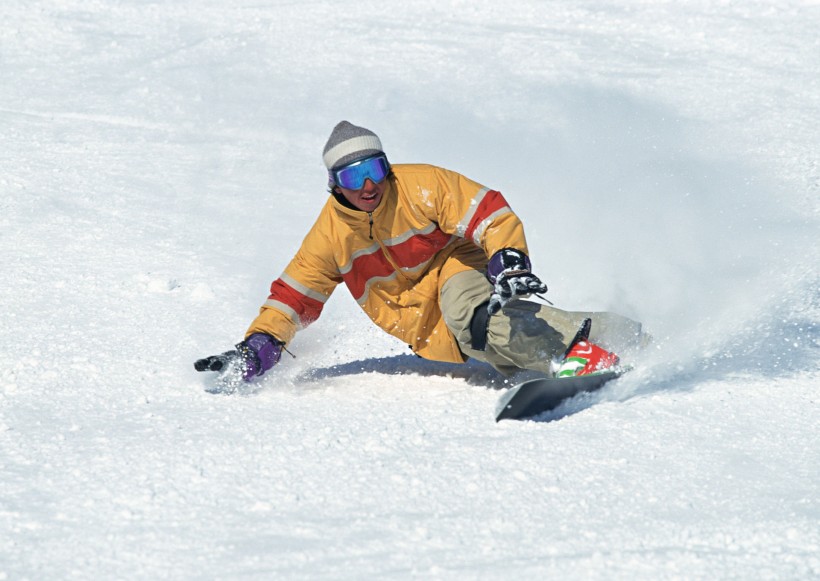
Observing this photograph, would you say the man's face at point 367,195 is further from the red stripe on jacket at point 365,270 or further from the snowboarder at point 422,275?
the red stripe on jacket at point 365,270

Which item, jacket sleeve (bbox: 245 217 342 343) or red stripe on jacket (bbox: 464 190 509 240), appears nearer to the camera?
red stripe on jacket (bbox: 464 190 509 240)

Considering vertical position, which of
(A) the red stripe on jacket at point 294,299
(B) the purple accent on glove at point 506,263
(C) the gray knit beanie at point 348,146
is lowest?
(B) the purple accent on glove at point 506,263

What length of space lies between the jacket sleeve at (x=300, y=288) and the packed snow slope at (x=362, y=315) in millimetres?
262

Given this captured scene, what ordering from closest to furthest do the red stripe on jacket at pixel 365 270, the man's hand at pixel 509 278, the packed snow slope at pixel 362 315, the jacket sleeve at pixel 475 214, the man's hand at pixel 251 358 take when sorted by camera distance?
1. the packed snow slope at pixel 362 315
2. the man's hand at pixel 509 278
3. the jacket sleeve at pixel 475 214
4. the man's hand at pixel 251 358
5. the red stripe on jacket at pixel 365 270

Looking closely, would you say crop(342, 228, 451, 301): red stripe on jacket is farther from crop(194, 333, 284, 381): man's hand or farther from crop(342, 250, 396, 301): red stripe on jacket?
crop(194, 333, 284, 381): man's hand

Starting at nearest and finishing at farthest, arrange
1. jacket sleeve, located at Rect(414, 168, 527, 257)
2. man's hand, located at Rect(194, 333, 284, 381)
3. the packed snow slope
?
the packed snow slope, jacket sleeve, located at Rect(414, 168, 527, 257), man's hand, located at Rect(194, 333, 284, 381)

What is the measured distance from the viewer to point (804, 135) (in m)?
8.66

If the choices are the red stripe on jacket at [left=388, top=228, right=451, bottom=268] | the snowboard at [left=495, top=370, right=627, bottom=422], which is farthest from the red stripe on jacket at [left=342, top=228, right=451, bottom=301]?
the snowboard at [left=495, top=370, right=627, bottom=422]

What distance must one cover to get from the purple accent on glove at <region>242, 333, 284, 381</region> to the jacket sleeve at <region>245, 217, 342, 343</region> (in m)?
0.04

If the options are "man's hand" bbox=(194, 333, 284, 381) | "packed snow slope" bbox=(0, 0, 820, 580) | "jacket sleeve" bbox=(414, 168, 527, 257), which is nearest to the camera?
"packed snow slope" bbox=(0, 0, 820, 580)

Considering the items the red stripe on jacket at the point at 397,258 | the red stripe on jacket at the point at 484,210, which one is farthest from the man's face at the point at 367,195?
the red stripe on jacket at the point at 484,210

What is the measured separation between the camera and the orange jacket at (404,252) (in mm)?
4340

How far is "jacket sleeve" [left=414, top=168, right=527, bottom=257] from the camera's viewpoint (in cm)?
425

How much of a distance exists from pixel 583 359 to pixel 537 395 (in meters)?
0.49
